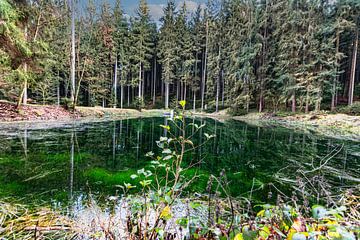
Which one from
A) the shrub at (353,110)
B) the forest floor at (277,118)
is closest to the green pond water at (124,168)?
the forest floor at (277,118)

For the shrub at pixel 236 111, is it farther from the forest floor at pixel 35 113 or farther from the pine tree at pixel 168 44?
the forest floor at pixel 35 113

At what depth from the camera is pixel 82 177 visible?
15.2 feet

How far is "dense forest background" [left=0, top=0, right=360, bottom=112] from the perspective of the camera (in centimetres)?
1453

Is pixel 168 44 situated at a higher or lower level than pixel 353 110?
→ higher

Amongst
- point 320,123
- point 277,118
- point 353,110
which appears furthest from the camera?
point 277,118

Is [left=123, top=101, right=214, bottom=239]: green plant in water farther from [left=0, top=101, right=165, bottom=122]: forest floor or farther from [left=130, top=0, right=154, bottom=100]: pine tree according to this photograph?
[left=130, top=0, right=154, bottom=100]: pine tree

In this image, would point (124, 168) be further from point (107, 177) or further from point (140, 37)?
point (140, 37)

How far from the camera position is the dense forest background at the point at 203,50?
14.5 meters

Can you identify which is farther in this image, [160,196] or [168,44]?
[168,44]

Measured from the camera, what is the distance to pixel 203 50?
37.2 metres

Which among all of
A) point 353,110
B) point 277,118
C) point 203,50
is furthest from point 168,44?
point 353,110

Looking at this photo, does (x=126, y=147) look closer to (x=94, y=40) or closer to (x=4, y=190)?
(x=4, y=190)

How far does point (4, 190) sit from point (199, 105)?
105 feet

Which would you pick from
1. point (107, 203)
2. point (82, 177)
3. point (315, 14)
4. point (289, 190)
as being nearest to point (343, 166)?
point (289, 190)
